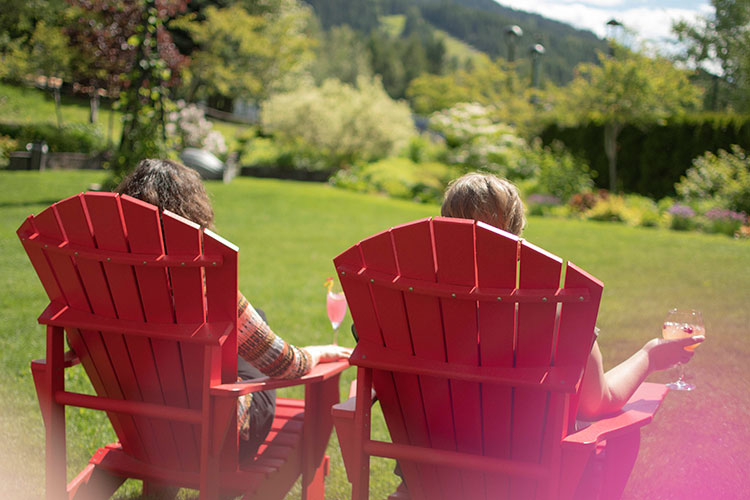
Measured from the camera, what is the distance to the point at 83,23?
12828 millimetres

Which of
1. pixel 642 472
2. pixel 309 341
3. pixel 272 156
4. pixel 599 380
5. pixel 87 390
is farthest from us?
pixel 272 156

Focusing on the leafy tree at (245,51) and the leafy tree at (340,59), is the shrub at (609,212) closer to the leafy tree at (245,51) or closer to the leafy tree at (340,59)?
the leafy tree at (245,51)

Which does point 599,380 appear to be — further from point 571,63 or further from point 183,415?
point 571,63

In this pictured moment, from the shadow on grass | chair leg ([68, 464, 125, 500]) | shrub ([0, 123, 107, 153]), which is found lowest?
the shadow on grass

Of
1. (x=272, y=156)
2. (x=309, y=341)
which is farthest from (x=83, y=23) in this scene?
(x=309, y=341)

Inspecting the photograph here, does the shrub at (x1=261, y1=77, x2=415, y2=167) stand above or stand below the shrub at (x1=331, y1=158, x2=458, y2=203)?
above

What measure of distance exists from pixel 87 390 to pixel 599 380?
2804 mm

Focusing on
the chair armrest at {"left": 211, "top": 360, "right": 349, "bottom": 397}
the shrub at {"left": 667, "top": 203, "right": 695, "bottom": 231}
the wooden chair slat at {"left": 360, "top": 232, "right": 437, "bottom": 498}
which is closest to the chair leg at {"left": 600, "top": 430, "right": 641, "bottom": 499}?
the wooden chair slat at {"left": 360, "top": 232, "right": 437, "bottom": 498}

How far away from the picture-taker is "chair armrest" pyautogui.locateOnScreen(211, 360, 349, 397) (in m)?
1.83

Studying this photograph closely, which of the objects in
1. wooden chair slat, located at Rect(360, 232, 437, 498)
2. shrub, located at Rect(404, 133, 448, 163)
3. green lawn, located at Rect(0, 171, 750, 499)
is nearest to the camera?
wooden chair slat, located at Rect(360, 232, 437, 498)

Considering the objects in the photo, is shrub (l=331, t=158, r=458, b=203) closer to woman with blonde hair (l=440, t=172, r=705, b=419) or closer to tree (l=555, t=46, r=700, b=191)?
tree (l=555, t=46, r=700, b=191)

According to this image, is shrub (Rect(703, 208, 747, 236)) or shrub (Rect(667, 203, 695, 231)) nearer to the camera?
shrub (Rect(703, 208, 747, 236))

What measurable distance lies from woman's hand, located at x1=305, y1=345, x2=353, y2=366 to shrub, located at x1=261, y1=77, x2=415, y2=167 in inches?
634

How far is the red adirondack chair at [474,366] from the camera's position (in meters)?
1.51
